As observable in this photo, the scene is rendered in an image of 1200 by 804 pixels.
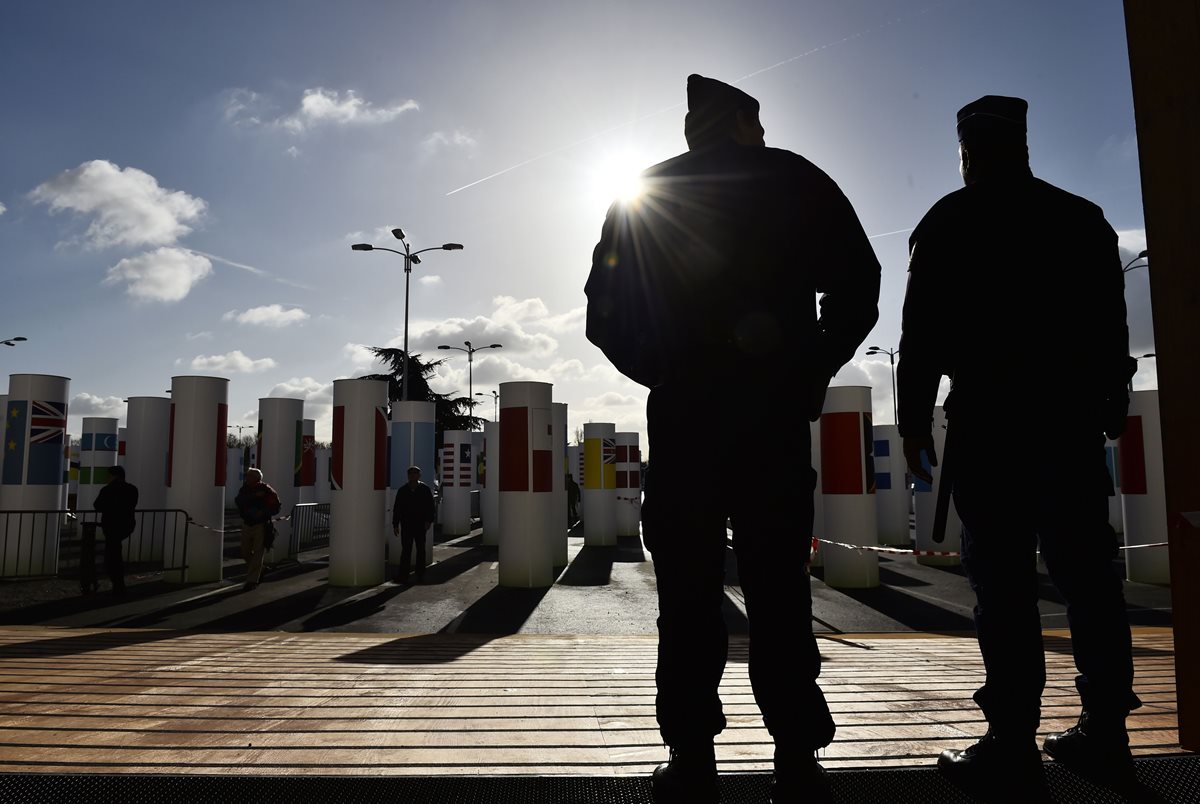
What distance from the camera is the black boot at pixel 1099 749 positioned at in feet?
6.51

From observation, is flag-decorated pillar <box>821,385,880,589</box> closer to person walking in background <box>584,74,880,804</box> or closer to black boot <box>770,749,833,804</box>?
person walking in background <box>584,74,880,804</box>

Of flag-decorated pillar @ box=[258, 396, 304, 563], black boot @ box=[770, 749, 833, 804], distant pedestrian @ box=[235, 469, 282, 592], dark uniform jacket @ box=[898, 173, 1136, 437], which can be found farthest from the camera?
flag-decorated pillar @ box=[258, 396, 304, 563]

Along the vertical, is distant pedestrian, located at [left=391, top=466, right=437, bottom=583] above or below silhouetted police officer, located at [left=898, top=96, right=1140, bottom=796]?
below

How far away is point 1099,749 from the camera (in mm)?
2025

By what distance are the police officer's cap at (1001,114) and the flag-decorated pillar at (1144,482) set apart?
1179 centimetres

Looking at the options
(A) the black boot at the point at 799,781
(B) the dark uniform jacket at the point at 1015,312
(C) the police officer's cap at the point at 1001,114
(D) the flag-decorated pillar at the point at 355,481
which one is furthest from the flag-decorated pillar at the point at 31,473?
(C) the police officer's cap at the point at 1001,114

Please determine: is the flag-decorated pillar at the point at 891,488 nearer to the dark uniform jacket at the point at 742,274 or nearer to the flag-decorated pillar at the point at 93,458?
the dark uniform jacket at the point at 742,274

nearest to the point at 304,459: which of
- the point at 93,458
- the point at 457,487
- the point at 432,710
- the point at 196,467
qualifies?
the point at 196,467

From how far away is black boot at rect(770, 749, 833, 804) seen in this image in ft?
5.53

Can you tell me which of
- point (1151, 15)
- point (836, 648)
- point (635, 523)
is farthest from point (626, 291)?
point (635, 523)

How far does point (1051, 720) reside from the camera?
2.74 meters

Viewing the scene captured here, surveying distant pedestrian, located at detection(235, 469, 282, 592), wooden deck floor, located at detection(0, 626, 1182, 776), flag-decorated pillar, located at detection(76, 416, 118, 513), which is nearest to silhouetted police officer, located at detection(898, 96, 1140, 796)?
wooden deck floor, located at detection(0, 626, 1182, 776)

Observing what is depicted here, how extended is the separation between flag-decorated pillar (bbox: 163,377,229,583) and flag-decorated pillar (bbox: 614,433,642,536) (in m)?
10.0

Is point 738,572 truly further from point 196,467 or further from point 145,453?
point 145,453
